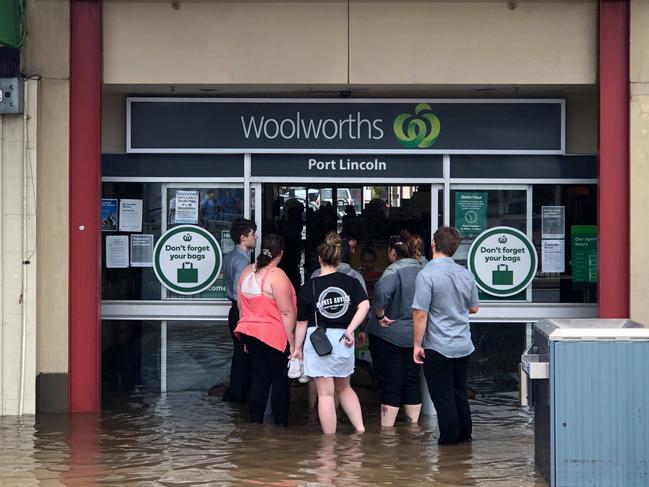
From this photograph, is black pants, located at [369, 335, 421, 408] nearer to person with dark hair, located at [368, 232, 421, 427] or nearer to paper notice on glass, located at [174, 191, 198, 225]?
person with dark hair, located at [368, 232, 421, 427]

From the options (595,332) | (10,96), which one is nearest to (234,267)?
(10,96)

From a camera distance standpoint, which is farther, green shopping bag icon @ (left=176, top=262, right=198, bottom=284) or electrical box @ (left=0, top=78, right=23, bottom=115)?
green shopping bag icon @ (left=176, top=262, right=198, bottom=284)

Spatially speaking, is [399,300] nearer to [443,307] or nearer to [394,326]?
[394,326]

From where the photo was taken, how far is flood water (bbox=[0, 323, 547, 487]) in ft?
25.4

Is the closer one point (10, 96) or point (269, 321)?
point (269, 321)

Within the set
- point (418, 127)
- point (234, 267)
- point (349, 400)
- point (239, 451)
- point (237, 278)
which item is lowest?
point (239, 451)

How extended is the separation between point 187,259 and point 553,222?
367cm

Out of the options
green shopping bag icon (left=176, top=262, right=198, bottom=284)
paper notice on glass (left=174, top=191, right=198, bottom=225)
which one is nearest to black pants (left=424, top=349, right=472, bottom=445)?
green shopping bag icon (left=176, top=262, right=198, bottom=284)

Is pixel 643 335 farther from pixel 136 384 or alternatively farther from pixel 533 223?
pixel 136 384

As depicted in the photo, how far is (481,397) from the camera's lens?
11.0 metres

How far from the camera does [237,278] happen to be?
10.4m

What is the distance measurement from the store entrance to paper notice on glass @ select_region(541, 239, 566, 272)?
3.76 feet

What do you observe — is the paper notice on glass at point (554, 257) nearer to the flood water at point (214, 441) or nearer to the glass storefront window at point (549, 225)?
the glass storefront window at point (549, 225)

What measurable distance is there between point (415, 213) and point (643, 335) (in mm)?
5042
